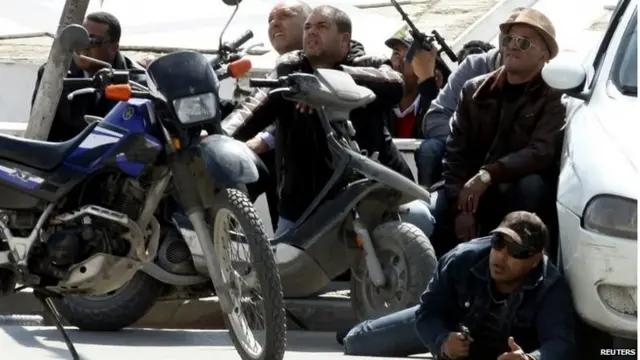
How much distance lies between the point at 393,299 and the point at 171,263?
1.12 meters

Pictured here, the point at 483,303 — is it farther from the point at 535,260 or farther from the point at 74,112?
the point at 74,112

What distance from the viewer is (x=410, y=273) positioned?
8461 mm

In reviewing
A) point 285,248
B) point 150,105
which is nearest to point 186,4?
point 285,248

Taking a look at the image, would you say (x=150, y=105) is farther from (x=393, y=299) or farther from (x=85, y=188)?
A: (x=393, y=299)

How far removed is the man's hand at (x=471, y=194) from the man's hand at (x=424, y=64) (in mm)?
2223

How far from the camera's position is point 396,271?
8.58 meters

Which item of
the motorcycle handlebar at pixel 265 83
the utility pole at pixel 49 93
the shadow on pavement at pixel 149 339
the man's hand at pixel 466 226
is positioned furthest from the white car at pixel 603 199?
the utility pole at pixel 49 93

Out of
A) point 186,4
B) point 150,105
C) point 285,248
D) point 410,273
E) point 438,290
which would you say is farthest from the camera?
point 186,4

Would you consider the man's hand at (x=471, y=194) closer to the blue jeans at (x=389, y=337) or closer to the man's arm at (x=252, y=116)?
the blue jeans at (x=389, y=337)

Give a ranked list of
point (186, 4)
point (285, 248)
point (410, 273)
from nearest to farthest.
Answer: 1. point (410, 273)
2. point (285, 248)
3. point (186, 4)

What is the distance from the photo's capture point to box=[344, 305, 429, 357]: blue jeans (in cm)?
802

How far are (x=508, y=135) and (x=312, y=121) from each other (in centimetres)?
103

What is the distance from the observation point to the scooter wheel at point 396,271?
8.44 metres

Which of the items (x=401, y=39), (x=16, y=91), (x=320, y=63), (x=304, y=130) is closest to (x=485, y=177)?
(x=304, y=130)
